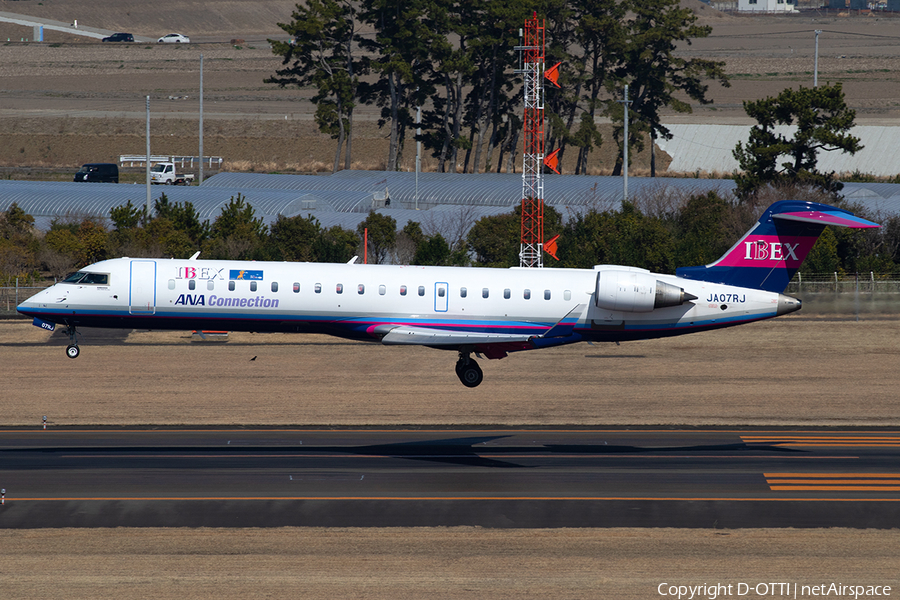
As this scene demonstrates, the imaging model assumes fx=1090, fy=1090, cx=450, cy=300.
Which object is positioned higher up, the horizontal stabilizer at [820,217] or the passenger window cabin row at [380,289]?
the horizontal stabilizer at [820,217]

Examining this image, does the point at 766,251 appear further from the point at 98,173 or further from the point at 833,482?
the point at 98,173

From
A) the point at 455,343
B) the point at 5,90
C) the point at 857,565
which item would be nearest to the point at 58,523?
the point at 455,343

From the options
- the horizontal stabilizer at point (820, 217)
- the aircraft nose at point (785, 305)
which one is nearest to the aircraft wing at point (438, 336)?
the aircraft nose at point (785, 305)

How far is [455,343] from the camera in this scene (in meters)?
39.8

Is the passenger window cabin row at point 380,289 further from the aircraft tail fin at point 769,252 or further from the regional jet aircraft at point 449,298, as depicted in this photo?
the aircraft tail fin at point 769,252

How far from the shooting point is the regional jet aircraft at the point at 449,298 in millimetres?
39062

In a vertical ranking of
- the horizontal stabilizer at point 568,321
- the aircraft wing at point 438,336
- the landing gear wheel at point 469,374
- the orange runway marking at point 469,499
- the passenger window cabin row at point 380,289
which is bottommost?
the orange runway marking at point 469,499

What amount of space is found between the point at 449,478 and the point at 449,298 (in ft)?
23.6

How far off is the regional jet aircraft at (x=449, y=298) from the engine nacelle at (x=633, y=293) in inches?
1.5

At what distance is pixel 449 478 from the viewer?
36094 mm

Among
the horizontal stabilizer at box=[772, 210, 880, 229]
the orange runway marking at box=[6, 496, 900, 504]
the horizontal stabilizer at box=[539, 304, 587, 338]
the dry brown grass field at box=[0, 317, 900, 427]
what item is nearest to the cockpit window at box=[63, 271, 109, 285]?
the dry brown grass field at box=[0, 317, 900, 427]

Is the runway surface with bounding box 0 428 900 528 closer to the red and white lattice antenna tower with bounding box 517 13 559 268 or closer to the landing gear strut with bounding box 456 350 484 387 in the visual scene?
the landing gear strut with bounding box 456 350 484 387

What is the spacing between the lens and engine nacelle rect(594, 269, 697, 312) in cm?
4028

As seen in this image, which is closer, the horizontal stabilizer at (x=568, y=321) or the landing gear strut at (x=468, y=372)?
the horizontal stabilizer at (x=568, y=321)
